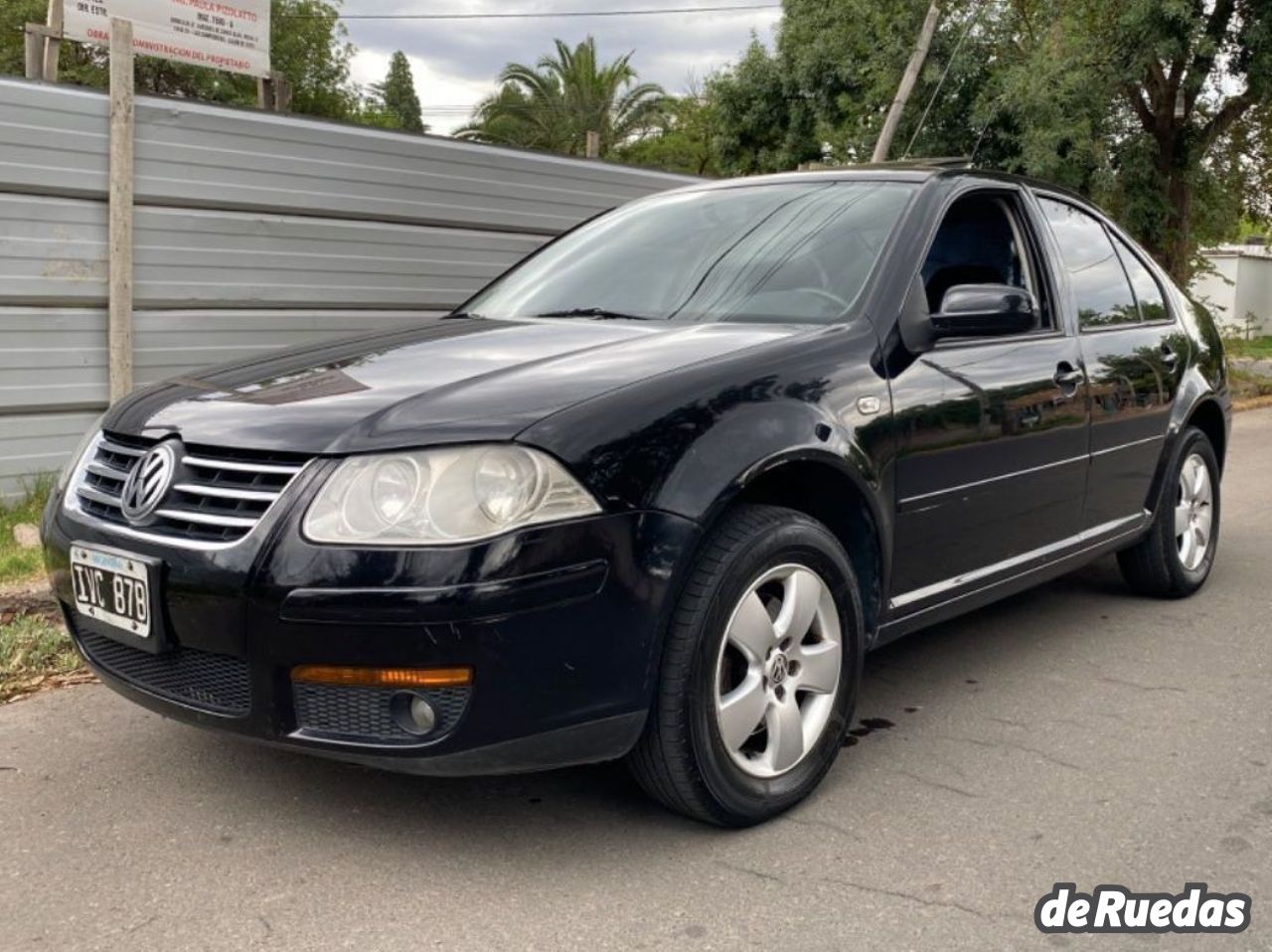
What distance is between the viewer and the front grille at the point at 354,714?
253 cm

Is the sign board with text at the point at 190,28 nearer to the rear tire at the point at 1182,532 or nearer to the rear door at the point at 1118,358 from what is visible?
the rear door at the point at 1118,358

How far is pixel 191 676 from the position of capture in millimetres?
2715

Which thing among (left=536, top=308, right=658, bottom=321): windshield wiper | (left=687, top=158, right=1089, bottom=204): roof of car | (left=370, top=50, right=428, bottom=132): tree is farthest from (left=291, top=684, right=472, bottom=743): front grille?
(left=370, top=50, right=428, bottom=132): tree

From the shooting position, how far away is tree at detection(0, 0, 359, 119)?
28406mm

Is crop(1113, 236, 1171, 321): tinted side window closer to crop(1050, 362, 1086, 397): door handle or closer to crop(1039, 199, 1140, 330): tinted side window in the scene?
Result: crop(1039, 199, 1140, 330): tinted side window

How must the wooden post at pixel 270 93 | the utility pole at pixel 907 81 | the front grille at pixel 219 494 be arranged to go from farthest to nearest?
1. the utility pole at pixel 907 81
2. the wooden post at pixel 270 93
3. the front grille at pixel 219 494

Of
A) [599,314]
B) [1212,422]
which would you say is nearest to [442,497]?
[599,314]

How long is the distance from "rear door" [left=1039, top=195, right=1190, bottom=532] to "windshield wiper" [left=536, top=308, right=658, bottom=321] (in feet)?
5.29

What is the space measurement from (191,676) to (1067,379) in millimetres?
2787

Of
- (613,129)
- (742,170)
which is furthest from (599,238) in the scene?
(613,129)

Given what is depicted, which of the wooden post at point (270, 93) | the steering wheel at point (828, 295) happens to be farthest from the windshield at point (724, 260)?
the wooden post at point (270, 93)

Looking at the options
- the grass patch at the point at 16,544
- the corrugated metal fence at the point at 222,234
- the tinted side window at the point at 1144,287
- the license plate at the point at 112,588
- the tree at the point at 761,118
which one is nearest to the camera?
the license plate at the point at 112,588

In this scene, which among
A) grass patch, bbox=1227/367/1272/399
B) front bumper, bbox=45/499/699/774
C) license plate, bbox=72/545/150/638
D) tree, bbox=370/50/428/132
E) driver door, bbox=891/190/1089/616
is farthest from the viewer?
tree, bbox=370/50/428/132

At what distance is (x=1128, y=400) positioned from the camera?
4.47 m
